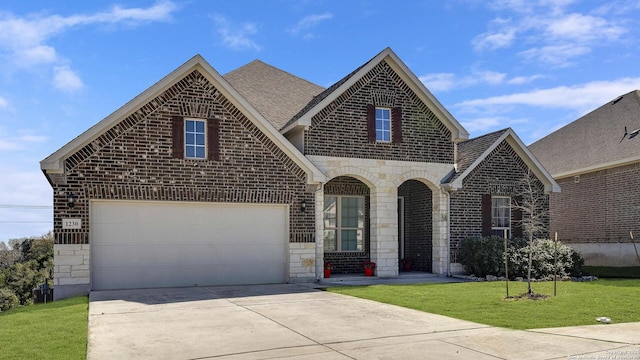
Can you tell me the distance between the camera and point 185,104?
1585 cm

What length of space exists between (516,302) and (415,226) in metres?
8.96

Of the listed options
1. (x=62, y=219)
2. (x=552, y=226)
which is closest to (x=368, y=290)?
(x=62, y=219)

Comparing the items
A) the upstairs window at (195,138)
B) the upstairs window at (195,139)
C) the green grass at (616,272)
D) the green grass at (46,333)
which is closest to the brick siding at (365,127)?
the upstairs window at (195,138)

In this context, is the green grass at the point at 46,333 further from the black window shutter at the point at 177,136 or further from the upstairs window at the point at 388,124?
the upstairs window at the point at 388,124

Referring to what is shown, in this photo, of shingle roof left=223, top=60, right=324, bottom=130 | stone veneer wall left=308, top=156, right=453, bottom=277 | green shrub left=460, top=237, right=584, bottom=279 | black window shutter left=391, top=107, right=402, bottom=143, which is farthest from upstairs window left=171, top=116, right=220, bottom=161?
green shrub left=460, top=237, right=584, bottom=279

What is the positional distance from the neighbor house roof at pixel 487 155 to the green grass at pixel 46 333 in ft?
40.2

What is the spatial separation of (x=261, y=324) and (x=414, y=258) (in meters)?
12.1

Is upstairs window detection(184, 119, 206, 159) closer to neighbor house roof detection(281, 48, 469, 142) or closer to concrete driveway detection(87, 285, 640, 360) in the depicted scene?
neighbor house roof detection(281, 48, 469, 142)

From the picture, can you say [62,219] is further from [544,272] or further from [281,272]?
[544,272]

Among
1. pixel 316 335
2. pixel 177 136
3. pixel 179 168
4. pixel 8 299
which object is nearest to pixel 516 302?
pixel 316 335

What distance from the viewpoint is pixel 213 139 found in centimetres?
1603

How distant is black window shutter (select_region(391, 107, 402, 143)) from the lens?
1888 centimetres

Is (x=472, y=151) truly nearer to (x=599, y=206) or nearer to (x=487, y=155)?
(x=487, y=155)

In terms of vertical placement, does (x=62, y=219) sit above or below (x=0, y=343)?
above
